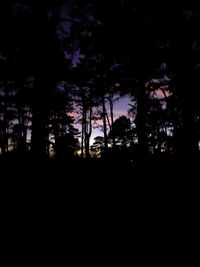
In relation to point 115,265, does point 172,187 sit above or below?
above

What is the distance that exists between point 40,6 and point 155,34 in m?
4.93

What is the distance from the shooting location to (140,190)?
448 cm

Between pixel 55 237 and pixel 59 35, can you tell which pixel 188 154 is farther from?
pixel 59 35

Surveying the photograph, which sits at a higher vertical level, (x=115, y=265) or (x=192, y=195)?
(x=192, y=195)

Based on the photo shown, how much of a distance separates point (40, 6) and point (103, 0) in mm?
2599

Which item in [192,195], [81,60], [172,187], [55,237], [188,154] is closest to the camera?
[55,237]

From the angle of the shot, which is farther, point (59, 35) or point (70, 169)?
point (59, 35)

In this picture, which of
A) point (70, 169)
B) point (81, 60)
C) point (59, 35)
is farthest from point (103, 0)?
point (70, 169)

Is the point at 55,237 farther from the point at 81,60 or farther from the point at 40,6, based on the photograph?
the point at 81,60

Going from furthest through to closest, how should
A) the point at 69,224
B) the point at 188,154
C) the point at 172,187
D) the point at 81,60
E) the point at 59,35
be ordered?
1. the point at 81,60
2. the point at 59,35
3. the point at 188,154
4. the point at 172,187
5. the point at 69,224

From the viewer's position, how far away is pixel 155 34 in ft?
21.4

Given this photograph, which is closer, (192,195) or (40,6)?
(192,195)

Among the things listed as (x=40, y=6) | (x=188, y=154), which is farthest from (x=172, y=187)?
(x=40, y=6)

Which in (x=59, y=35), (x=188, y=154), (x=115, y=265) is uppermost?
(x=59, y=35)
